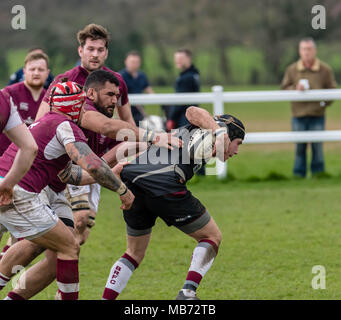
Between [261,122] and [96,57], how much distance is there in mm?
20975

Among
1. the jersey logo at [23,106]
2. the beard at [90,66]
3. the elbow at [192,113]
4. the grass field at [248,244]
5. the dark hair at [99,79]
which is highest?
the beard at [90,66]

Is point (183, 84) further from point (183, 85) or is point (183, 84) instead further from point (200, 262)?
point (200, 262)

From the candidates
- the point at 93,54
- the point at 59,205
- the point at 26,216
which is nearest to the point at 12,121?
the point at 26,216

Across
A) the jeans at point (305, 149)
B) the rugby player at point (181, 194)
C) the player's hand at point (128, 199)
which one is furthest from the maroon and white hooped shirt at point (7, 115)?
the jeans at point (305, 149)

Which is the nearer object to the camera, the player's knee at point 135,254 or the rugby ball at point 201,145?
the rugby ball at point 201,145

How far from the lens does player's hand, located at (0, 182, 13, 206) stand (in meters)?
5.36

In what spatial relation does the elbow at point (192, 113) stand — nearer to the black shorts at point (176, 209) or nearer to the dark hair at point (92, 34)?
the black shorts at point (176, 209)

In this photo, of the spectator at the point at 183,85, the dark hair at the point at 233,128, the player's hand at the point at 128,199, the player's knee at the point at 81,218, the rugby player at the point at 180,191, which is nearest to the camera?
the player's hand at the point at 128,199

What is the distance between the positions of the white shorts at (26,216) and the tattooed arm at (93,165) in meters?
0.44

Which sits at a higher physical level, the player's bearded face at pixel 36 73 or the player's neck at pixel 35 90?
the player's bearded face at pixel 36 73

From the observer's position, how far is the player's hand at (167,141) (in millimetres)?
6129
